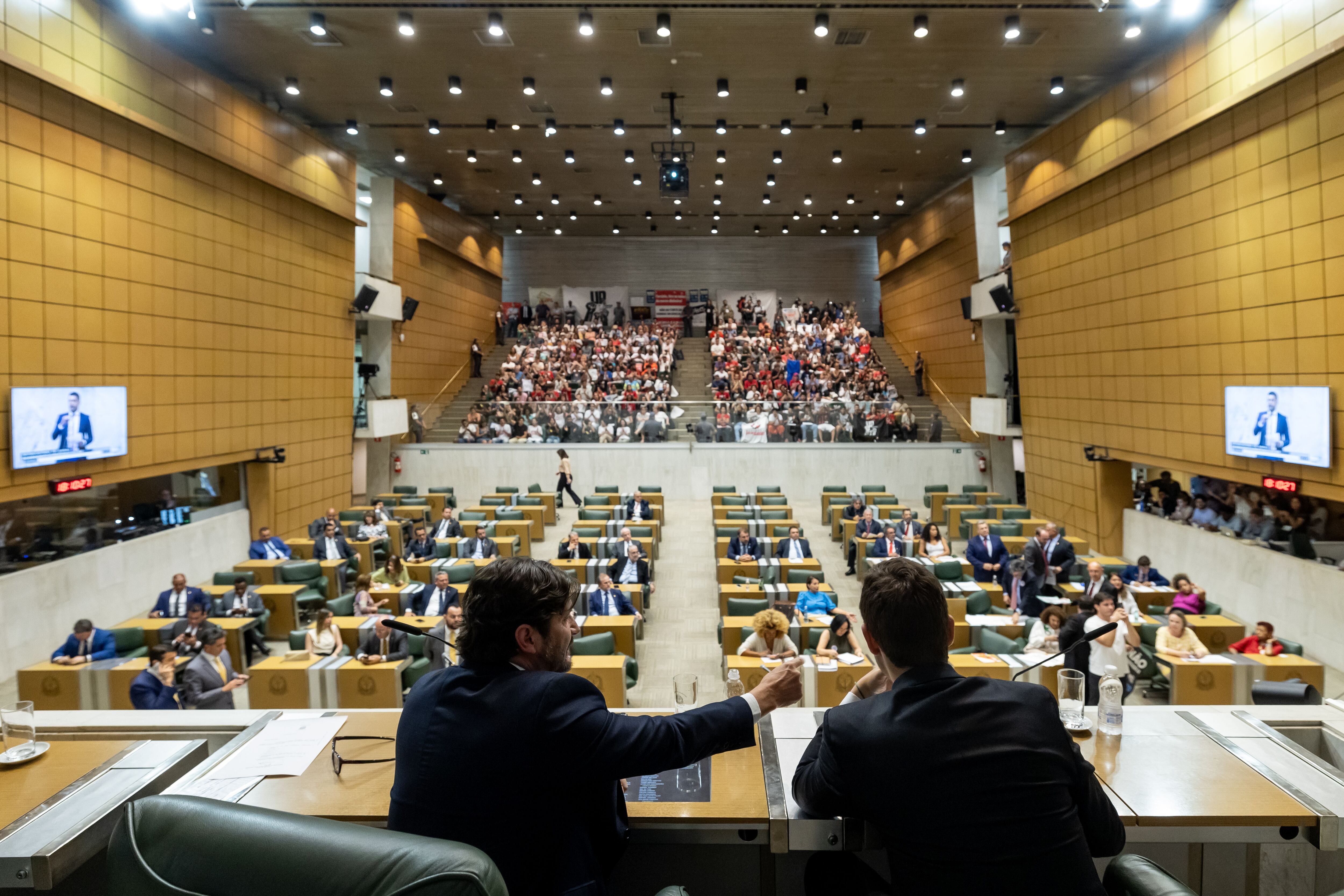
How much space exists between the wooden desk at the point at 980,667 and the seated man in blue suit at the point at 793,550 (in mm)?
4476

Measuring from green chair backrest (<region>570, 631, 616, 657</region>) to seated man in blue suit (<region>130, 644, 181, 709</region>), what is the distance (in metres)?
3.35

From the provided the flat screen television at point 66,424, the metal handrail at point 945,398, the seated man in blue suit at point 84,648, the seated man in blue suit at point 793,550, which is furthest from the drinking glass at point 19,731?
the metal handrail at point 945,398

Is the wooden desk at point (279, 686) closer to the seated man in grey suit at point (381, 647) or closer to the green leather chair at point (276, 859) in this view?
the seated man in grey suit at point (381, 647)

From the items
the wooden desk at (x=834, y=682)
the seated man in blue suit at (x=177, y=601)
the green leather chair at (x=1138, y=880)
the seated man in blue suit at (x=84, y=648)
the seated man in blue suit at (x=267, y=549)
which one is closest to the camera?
the green leather chair at (x=1138, y=880)

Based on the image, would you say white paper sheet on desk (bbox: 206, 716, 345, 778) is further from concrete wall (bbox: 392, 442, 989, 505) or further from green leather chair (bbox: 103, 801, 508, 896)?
concrete wall (bbox: 392, 442, 989, 505)

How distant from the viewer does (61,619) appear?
9.98 m

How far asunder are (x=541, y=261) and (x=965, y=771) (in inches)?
1231

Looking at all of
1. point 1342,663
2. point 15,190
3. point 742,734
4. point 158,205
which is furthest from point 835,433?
point 742,734

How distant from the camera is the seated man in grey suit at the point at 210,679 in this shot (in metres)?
6.47

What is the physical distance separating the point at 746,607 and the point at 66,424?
8955 mm

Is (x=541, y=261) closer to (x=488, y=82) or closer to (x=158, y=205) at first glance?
(x=488, y=82)

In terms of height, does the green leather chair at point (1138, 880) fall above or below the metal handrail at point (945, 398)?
below

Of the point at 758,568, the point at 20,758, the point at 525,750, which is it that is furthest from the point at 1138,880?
the point at 758,568

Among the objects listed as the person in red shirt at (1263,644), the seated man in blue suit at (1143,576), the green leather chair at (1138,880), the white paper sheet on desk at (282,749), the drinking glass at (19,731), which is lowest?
the person in red shirt at (1263,644)
